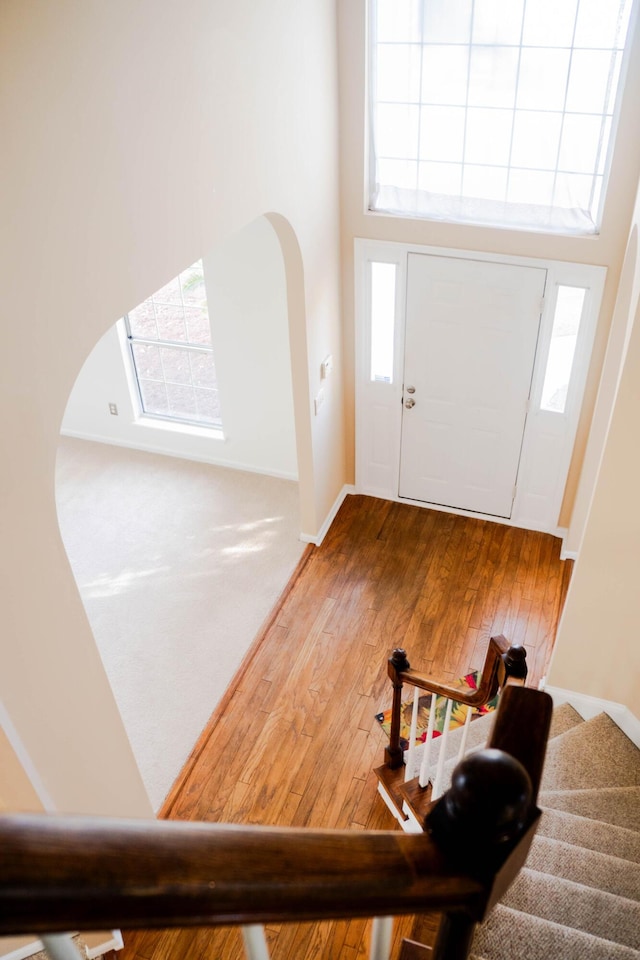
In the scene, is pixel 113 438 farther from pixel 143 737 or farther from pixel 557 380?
pixel 557 380

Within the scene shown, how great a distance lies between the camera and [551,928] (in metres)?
2.30

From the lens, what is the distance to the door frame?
5.00 meters

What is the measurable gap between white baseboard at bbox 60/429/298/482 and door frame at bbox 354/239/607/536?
0.81 meters

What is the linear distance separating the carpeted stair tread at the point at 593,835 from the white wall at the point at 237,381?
4.05m

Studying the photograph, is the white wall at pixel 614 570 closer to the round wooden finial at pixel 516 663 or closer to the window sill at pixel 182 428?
the round wooden finial at pixel 516 663

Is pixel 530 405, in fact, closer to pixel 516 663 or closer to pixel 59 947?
pixel 516 663

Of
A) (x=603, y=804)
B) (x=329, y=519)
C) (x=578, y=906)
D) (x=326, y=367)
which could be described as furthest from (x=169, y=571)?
(x=578, y=906)

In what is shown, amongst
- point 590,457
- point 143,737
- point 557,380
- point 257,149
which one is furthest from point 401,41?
point 143,737

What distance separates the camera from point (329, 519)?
20.3 ft

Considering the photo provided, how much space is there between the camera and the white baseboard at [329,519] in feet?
19.6

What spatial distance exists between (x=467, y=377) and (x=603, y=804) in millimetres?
3169

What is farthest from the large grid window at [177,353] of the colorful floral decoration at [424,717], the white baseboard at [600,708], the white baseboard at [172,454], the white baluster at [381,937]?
the white baluster at [381,937]

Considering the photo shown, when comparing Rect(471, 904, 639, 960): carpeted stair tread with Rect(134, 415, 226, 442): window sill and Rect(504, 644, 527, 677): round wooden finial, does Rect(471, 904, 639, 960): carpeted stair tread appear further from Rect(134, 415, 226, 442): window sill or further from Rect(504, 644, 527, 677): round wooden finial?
Rect(134, 415, 226, 442): window sill

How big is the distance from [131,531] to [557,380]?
11.7 feet
